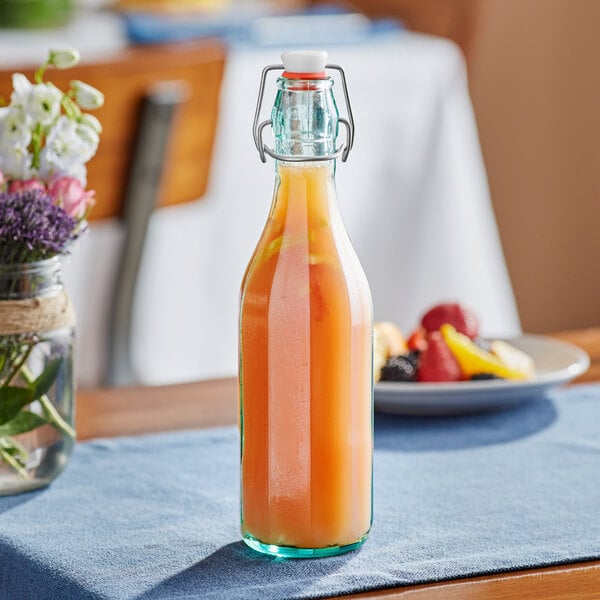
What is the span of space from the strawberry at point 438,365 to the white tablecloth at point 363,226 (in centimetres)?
105

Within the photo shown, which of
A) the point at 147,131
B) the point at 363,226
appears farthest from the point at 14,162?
the point at 363,226

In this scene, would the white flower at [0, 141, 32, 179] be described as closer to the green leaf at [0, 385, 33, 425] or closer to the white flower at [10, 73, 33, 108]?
the white flower at [10, 73, 33, 108]

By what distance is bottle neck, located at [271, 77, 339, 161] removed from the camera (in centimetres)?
70

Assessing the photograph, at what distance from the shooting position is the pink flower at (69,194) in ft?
2.78

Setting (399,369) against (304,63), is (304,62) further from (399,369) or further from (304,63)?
(399,369)

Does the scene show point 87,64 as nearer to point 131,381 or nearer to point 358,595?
point 131,381

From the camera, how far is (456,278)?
2340 millimetres

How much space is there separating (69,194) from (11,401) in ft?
0.47

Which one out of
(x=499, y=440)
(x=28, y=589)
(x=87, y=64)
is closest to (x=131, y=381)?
(x=87, y=64)

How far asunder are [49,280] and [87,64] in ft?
3.12

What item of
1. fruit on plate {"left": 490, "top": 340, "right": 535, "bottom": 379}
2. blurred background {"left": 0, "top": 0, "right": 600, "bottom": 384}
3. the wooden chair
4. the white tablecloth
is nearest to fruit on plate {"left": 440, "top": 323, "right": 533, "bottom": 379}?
fruit on plate {"left": 490, "top": 340, "right": 535, "bottom": 379}

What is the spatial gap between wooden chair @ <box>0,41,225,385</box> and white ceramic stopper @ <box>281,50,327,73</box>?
106 centimetres

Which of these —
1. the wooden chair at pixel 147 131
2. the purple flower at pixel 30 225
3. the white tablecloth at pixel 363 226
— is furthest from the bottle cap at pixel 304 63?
the white tablecloth at pixel 363 226

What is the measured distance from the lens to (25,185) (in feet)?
2.77
